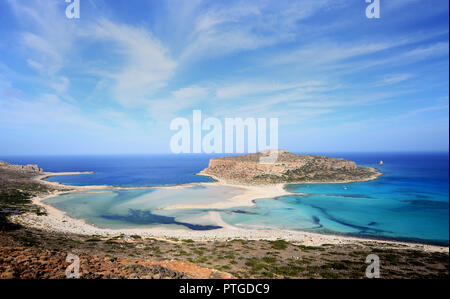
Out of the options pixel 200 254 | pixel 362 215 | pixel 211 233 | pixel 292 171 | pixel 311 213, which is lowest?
pixel 311 213

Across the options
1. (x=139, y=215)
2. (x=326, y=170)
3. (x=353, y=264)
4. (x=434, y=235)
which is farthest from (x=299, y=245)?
(x=326, y=170)

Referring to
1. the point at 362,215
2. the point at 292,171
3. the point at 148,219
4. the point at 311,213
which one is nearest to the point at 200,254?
the point at 148,219

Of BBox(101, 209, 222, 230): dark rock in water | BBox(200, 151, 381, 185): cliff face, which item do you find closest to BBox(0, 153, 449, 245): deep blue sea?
BBox(101, 209, 222, 230): dark rock in water

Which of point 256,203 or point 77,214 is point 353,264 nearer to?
point 256,203

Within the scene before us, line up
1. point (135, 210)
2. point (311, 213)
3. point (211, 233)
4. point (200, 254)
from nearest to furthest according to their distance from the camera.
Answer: point (200, 254)
point (211, 233)
point (311, 213)
point (135, 210)

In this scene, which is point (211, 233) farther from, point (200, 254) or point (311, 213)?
point (311, 213)

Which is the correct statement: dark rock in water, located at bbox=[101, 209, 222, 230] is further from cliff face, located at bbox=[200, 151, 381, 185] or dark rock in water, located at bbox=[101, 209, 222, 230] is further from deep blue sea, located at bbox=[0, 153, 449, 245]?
cliff face, located at bbox=[200, 151, 381, 185]

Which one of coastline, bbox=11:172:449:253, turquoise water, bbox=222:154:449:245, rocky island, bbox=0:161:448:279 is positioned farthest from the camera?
turquoise water, bbox=222:154:449:245

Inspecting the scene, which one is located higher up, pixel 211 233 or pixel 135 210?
pixel 211 233
